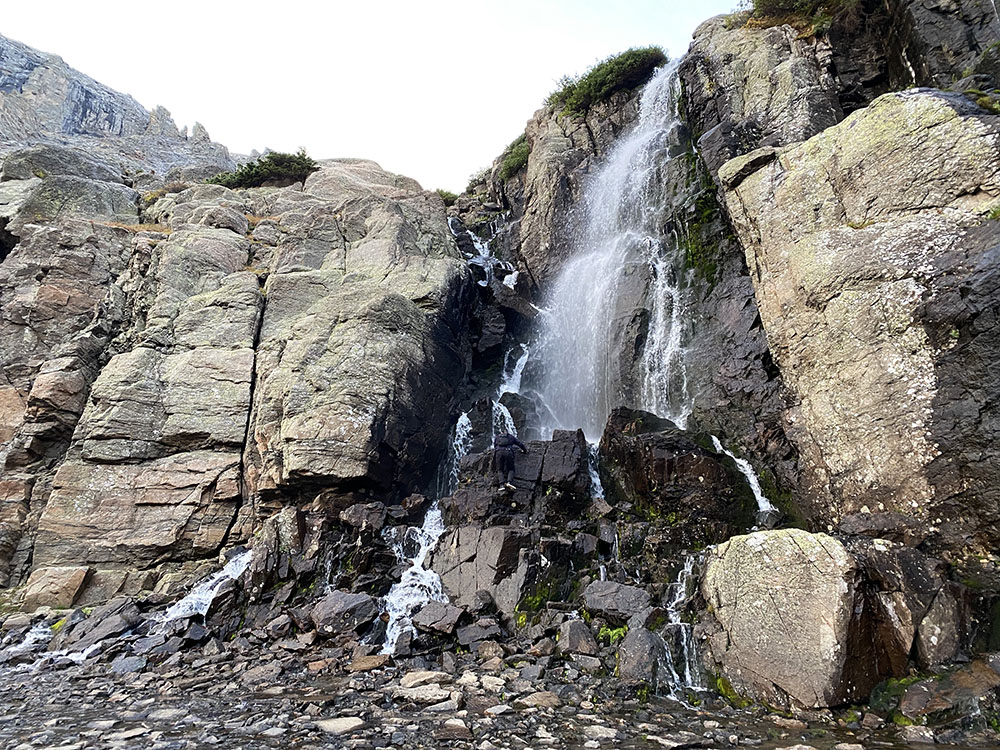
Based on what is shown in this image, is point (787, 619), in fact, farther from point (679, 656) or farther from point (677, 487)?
point (677, 487)

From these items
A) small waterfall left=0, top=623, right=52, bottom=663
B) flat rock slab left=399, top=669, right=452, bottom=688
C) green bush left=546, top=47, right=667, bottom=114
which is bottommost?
small waterfall left=0, top=623, right=52, bottom=663

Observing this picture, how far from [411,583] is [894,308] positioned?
47.7ft

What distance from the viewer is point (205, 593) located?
52.1 feet

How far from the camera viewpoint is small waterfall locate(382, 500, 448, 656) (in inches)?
506

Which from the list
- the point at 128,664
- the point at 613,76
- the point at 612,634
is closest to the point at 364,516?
the point at 128,664

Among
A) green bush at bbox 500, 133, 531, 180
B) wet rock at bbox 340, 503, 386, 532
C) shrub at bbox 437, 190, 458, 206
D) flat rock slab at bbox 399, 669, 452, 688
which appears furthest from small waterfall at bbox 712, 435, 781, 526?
shrub at bbox 437, 190, 458, 206

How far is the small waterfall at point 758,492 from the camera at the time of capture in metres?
14.7

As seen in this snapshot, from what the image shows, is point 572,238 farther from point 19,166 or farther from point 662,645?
point 19,166

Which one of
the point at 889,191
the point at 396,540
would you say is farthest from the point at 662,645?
the point at 889,191

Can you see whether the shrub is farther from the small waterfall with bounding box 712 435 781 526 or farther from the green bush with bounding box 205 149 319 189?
the small waterfall with bounding box 712 435 781 526

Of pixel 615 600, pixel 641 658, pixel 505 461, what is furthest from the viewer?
pixel 505 461

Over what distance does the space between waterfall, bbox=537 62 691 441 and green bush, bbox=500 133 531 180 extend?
8.78 meters

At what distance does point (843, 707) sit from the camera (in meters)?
7.82

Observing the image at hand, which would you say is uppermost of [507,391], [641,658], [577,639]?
[507,391]
